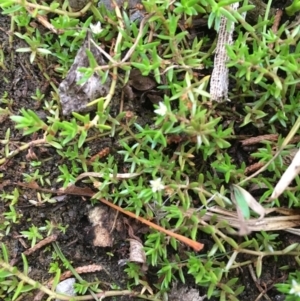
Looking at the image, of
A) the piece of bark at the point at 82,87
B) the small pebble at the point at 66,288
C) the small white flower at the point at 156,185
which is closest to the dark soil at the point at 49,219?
the small pebble at the point at 66,288

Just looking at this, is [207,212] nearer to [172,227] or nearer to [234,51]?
[172,227]

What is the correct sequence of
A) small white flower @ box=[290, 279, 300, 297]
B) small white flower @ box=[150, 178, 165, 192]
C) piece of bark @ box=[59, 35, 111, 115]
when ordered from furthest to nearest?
piece of bark @ box=[59, 35, 111, 115]
small white flower @ box=[150, 178, 165, 192]
small white flower @ box=[290, 279, 300, 297]

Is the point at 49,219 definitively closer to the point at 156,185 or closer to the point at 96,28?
the point at 156,185

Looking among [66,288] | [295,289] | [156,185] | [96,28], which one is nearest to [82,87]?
[96,28]

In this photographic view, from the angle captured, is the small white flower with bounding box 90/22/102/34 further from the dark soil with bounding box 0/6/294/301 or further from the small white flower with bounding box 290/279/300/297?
the small white flower with bounding box 290/279/300/297

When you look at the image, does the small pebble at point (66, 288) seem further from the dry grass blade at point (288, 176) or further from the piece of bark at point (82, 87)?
the dry grass blade at point (288, 176)

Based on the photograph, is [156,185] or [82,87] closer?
[156,185]

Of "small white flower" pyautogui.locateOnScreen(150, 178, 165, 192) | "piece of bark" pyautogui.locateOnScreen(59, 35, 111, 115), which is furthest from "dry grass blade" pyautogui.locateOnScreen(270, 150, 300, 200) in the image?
"piece of bark" pyautogui.locateOnScreen(59, 35, 111, 115)

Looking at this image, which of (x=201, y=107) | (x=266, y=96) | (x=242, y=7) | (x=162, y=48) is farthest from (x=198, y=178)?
(x=242, y=7)
